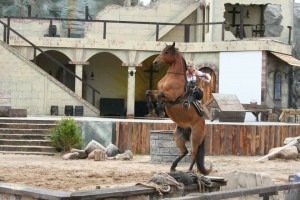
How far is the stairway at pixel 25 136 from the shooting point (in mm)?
20500

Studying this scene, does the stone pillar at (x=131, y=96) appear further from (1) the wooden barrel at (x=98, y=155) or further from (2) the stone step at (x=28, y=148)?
(1) the wooden barrel at (x=98, y=155)

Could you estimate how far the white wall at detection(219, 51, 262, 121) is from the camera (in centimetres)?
3028

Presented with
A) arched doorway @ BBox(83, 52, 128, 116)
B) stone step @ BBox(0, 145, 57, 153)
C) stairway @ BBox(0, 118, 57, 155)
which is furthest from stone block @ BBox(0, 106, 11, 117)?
arched doorway @ BBox(83, 52, 128, 116)

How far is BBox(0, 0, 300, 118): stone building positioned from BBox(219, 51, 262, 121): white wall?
44mm

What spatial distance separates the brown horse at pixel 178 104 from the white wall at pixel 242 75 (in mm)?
17963

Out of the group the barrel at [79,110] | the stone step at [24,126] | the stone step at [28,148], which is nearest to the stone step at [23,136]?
the stone step at [24,126]

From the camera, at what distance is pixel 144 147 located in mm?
21125

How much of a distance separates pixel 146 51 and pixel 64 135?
12.2 meters

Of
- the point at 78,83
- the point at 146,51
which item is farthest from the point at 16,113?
the point at 146,51

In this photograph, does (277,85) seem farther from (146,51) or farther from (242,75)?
(146,51)

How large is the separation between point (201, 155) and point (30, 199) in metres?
4.65

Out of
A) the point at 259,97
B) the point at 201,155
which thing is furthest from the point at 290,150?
the point at 259,97

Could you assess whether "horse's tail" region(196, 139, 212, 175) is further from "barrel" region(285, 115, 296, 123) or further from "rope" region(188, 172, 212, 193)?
"barrel" region(285, 115, 296, 123)

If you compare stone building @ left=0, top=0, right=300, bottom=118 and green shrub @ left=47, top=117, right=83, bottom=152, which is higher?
stone building @ left=0, top=0, right=300, bottom=118
